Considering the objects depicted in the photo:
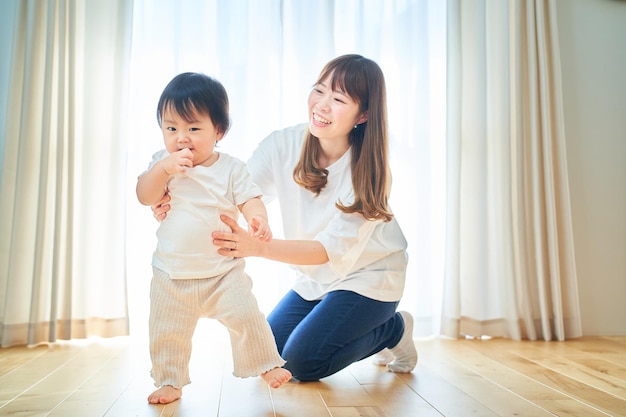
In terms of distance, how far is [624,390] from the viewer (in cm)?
199

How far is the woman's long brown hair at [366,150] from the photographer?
2.09 meters

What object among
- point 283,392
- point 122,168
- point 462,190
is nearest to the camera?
point 283,392

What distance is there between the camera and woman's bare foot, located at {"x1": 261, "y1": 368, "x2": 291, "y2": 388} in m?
1.74

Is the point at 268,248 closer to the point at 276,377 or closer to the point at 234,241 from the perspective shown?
the point at 234,241

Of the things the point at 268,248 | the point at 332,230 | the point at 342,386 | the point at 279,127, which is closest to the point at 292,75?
the point at 279,127

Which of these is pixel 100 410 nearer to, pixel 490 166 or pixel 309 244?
pixel 309 244

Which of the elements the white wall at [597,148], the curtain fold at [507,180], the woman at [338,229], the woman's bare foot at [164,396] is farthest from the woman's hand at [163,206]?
the white wall at [597,148]

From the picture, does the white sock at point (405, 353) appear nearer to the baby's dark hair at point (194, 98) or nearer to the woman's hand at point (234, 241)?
the woman's hand at point (234, 241)

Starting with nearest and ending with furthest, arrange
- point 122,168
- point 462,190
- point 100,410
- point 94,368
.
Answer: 1. point 100,410
2. point 94,368
3. point 122,168
4. point 462,190

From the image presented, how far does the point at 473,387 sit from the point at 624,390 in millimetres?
454

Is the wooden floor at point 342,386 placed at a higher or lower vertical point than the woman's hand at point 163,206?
lower

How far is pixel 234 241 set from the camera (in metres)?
1.75

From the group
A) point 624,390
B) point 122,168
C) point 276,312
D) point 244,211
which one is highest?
point 122,168

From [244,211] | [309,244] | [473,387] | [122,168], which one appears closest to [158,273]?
[244,211]
